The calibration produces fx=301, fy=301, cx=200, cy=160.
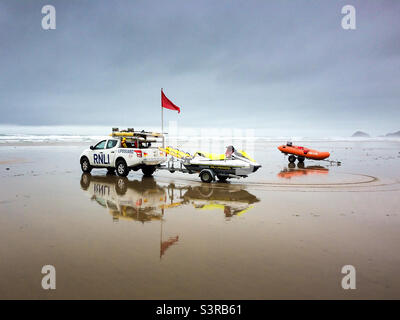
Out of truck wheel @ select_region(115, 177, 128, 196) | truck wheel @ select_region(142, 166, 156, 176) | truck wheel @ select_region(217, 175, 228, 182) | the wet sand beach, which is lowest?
the wet sand beach

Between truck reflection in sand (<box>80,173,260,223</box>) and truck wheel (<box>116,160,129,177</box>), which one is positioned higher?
truck wheel (<box>116,160,129,177</box>)

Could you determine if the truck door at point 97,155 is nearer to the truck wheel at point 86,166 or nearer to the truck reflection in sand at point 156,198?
the truck wheel at point 86,166

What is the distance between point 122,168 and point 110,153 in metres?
1.11

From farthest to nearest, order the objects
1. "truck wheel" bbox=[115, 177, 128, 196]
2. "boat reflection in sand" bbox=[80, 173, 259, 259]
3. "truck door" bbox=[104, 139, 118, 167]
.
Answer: "truck door" bbox=[104, 139, 118, 167]
"truck wheel" bbox=[115, 177, 128, 196]
"boat reflection in sand" bbox=[80, 173, 259, 259]

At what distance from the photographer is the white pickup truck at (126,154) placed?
47.2ft

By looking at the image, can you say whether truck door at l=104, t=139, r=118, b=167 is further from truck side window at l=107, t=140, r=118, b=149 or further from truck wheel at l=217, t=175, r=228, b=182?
truck wheel at l=217, t=175, r=228, b=182

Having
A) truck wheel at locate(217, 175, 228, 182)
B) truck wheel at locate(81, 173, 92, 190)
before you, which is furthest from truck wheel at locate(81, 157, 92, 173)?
truck wheel at locate(217, 175, 228, 182)

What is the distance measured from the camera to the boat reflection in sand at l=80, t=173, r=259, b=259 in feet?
25.1

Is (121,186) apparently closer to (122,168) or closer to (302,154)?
(122,168)

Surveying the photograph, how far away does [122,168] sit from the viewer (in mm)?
14625

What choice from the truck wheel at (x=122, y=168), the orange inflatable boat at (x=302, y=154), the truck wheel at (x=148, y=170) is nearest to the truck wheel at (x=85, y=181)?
the truck wheel at (x=122, y=168)

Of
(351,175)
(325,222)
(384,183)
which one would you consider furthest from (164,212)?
(351,175)

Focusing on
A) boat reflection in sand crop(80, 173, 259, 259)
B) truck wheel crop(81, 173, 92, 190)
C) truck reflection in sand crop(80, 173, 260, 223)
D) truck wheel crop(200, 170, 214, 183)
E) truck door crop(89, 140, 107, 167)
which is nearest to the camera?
boat reflection in sand crop(80, 173, 259, 259)
